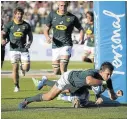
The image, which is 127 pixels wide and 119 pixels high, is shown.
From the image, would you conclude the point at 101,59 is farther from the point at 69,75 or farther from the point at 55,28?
the point at 55,28

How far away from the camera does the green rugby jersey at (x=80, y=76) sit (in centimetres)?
1028

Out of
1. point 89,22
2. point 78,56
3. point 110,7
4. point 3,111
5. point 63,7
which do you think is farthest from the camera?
point 78,56

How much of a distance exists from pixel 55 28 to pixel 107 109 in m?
4.11

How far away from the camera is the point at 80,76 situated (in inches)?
410

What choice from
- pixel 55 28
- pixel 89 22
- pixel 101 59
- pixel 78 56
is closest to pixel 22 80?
pixel 89 22

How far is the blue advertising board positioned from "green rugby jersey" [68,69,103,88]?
1.09 metres

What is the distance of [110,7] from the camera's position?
11.4m

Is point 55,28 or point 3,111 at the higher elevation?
point 55,28

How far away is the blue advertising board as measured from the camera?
1140 centimetres

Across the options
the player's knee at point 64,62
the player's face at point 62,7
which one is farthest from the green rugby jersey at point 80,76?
the player's face at point 62,7

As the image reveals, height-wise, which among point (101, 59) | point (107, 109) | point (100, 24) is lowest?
point (107, 109)

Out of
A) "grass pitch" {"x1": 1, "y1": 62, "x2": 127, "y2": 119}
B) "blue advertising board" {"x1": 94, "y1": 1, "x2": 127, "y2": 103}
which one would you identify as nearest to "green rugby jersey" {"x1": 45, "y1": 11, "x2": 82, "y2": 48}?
"grass pitch" {"x1": 1, "y1": 62, "x2": 127, "y2": 119}

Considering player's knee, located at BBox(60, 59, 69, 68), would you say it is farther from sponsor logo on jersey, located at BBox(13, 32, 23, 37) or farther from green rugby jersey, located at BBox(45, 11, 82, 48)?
sponsor logo on jersey, located at BBox(13, 32, 23, 37)

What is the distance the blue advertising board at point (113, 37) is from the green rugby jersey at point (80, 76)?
1089 millimetres
